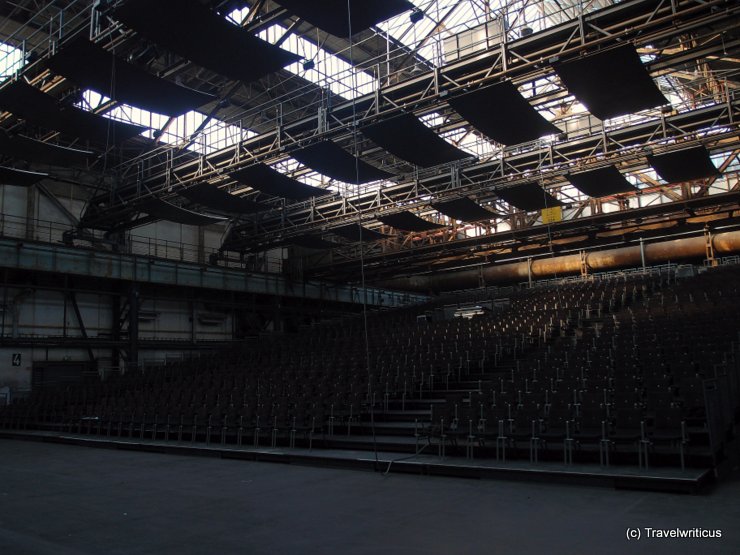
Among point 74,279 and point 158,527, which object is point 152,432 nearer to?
point 158,527

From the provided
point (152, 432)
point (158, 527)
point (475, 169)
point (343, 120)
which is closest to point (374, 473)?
point (158, 527)

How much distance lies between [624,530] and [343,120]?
42.3 ft

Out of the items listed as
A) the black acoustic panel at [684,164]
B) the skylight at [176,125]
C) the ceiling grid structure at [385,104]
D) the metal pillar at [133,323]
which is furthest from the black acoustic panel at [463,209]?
the metal pillar at [133,323]

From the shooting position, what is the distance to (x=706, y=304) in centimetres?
1540

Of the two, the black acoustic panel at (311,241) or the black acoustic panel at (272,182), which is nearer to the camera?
the black acoustic panel at (272,182)

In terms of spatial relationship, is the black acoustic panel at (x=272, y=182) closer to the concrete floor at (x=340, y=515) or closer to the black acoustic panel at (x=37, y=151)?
the black acoustic panel at (x=37, y=151)

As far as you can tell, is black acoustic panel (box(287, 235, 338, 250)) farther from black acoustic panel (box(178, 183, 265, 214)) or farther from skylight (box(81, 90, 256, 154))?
skylight (box(81, 90, 256, 154))

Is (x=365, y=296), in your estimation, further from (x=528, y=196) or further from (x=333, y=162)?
(x=528, y=196)

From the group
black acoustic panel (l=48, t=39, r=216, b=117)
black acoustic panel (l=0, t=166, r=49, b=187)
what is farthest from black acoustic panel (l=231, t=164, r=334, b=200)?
black acoustic panel (l=0, t=166, r=49, b=187)

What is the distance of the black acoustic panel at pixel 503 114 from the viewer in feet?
42.0

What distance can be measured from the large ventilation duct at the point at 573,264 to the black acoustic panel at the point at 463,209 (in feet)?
35.5

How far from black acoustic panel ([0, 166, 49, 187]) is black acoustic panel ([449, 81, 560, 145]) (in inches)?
515

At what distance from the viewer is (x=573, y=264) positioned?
101 ft

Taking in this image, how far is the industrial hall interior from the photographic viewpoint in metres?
6.11
